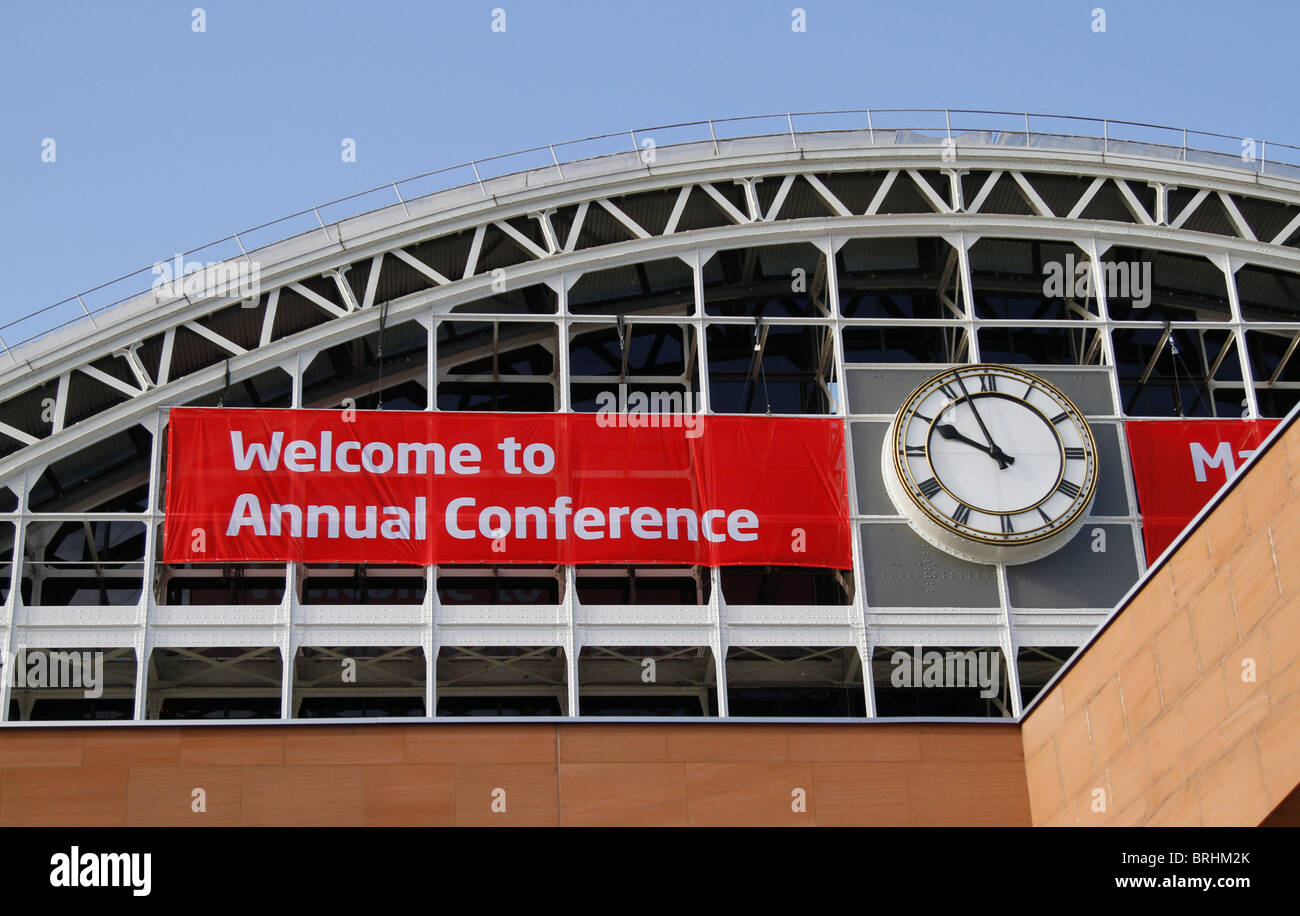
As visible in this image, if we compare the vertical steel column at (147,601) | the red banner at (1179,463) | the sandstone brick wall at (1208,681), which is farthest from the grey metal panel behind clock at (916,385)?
the vertical steel column at (147,601)

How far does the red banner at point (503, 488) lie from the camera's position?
28766mm

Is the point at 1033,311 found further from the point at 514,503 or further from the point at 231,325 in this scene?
the point at 231,325

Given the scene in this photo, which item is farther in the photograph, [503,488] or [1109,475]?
[1109,475]

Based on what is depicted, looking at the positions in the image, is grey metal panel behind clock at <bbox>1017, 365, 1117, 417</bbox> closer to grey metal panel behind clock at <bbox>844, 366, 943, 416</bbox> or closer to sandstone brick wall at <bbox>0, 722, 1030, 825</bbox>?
grey metal panel behind clock at <bbox>844, 366, 943, 416</bbox>

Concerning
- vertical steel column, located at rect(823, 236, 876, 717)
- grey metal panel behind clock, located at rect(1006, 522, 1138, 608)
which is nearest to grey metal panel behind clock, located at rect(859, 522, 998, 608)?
vertical steel column, located at rect(823, 236, 876, 717)

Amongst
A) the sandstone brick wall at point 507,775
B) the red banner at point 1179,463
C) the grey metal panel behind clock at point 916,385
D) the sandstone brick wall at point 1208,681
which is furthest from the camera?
the grey metal panel behind clock at point 916,385

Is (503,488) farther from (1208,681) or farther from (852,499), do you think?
(1208,681)

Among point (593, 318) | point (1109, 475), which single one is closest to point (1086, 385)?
point (1109, 475)

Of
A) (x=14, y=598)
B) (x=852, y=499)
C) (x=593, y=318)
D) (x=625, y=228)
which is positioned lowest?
(x=14, y=598)

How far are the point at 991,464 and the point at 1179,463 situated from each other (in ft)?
10.8

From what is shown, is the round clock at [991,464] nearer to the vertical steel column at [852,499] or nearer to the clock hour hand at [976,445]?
the clock hour hand at [976,445]

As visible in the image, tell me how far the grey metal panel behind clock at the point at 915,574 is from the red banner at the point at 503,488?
1.75 feet

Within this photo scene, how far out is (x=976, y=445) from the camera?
29.6 m

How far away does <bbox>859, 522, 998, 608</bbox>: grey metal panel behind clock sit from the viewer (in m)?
28.6
